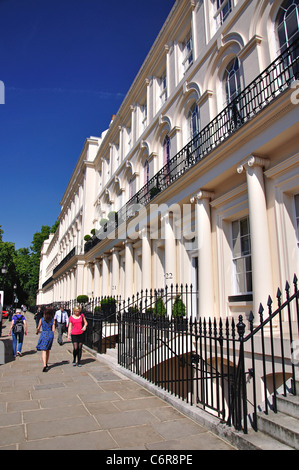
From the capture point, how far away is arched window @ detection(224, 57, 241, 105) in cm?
995

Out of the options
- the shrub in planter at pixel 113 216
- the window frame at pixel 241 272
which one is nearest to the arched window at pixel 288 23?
the window frame at pixel 241 272

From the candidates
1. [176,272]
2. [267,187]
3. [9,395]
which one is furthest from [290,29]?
[9,395]

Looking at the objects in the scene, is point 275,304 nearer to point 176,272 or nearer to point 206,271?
point 206,271

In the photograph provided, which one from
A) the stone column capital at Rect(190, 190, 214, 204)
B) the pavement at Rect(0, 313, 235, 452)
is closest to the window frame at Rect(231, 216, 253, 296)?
the stone column capital at Rect(190, 190, 214, 204)

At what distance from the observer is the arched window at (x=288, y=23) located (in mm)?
7988

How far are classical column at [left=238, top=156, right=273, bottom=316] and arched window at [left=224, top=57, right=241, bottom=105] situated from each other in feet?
10.5

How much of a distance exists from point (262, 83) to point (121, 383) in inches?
314

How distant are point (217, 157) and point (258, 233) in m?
2.81

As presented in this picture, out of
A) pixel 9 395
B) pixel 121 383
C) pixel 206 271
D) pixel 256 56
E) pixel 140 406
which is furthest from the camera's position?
pixel 206 271

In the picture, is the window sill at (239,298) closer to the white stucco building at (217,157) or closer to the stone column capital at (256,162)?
the white stucco building at (217,157)

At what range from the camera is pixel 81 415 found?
15.9 ft

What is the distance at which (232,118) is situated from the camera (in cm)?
900

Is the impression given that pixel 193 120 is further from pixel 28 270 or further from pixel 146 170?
pixel 28 270

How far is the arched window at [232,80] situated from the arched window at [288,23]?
1.68 m
